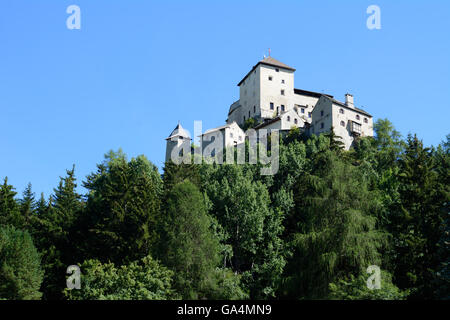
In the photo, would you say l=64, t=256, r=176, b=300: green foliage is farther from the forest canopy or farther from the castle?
the castle

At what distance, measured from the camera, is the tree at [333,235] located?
97.7 feet

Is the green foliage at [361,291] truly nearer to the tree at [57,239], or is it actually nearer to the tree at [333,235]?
the tree at [333,235]

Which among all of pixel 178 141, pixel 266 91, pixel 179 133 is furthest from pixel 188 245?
pixel 266 91

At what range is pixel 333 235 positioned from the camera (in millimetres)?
30859

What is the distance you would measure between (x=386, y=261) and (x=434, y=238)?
5.45 m

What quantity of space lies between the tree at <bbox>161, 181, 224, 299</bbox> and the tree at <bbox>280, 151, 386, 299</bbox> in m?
5.66

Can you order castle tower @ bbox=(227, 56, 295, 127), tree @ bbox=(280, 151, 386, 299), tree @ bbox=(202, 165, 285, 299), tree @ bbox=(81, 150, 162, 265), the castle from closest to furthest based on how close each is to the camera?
1. tree @ bbox=(280, 151, 386, 299)
2. tree @ bbox=(81, 150, 162, 265)
3. tree @ bbox=(202, 165, 285, 299)
4. the castle
5. castle tower @ bbox=(227, 56, 295, 127)

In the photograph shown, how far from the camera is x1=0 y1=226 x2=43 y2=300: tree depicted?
130 ft

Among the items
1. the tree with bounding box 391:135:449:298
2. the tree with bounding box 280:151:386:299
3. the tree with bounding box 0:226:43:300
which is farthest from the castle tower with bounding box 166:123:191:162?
the tree with bounding box 280:151:386:299
